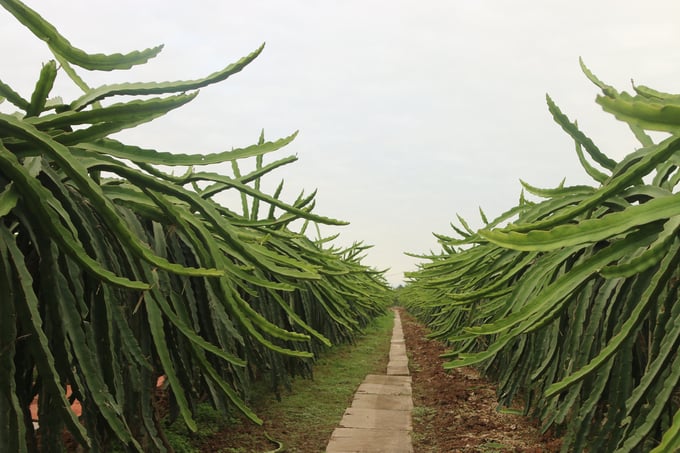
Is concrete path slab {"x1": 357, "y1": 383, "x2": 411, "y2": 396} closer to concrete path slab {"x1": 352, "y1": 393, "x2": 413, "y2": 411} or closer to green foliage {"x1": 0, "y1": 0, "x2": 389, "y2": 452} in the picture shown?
concrete path slab {"x1": 352, "y1": 393, "x2": 413, "y2": 411}

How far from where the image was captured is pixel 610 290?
1.90 meters

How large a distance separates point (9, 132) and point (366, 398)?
353 centimetres

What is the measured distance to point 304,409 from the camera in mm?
3652

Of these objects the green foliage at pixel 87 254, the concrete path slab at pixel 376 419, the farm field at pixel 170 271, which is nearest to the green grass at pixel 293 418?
the concrete path slab at pixel 376 419

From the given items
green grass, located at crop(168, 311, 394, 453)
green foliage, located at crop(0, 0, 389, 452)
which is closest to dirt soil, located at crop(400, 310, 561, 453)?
green grass, located at crop(168, 311, 394, 453)

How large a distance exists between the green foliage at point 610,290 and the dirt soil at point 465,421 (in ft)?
0.94

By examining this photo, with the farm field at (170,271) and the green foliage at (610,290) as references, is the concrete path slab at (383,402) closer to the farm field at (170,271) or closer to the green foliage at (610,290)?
the green foliage at (610,290)

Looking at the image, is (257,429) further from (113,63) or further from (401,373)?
(401,373)

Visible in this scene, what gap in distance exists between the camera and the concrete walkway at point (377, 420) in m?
2.97

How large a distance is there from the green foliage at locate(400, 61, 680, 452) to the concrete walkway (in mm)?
716

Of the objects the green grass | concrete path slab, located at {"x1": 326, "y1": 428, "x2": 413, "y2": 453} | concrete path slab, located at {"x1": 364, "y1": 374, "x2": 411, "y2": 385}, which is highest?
the green grass

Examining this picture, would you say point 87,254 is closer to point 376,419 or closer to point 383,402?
point 376,419

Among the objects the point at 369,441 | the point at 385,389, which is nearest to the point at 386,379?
the point at 385,389

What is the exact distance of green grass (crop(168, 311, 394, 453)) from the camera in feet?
9.14
